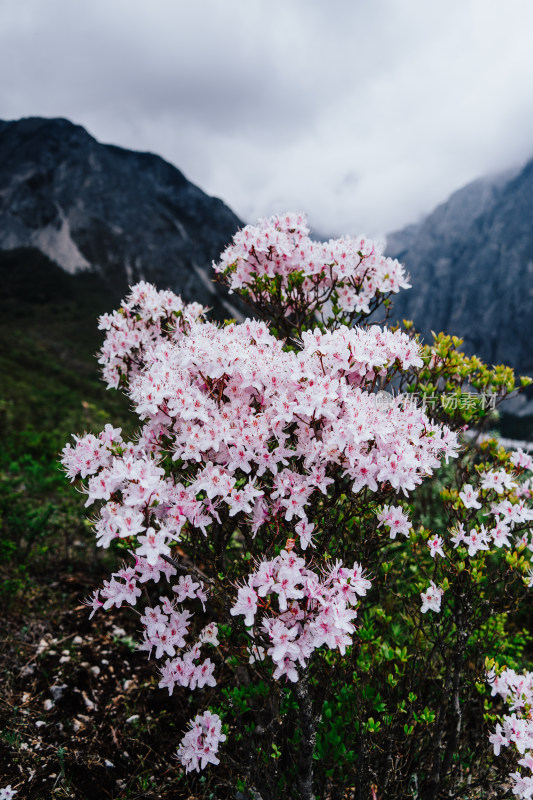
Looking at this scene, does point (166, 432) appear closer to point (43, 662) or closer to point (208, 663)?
point (208, 663)

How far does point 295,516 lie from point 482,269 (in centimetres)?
16488

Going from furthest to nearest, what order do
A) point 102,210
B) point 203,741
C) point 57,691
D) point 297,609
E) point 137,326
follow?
point 102,210, point 137,326, point 57,691, point 203,741, point 297,609

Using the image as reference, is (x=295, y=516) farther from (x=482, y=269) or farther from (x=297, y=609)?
(x=482, y=269)

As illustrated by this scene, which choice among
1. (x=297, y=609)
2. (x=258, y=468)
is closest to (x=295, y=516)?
(x=258, y=468)

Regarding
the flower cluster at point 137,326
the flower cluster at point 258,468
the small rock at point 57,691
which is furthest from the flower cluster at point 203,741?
the flower cluster at point 137,326

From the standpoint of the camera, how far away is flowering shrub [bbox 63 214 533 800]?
7.48ft

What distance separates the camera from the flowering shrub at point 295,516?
2279 millimetres

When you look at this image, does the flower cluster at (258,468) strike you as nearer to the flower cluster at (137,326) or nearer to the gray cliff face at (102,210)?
the flower cluster at (137,326)

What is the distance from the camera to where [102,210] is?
135000 millimetres

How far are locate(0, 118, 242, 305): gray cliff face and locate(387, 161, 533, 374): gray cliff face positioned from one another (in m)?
69.6

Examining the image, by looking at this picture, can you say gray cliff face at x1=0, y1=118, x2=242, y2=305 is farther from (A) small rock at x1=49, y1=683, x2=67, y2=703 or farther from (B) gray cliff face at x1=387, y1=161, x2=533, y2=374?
(A) small rock at x1=49, y1=683, x2=67, y2=703

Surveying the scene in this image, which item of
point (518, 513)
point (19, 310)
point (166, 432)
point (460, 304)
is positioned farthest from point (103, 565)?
point (460, 304)

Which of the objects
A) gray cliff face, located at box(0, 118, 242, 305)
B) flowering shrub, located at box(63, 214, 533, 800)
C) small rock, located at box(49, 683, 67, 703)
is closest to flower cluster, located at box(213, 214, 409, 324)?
flowering shrub, located at box(63, 214, 533, 800)

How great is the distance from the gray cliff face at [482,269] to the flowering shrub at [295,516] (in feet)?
420
